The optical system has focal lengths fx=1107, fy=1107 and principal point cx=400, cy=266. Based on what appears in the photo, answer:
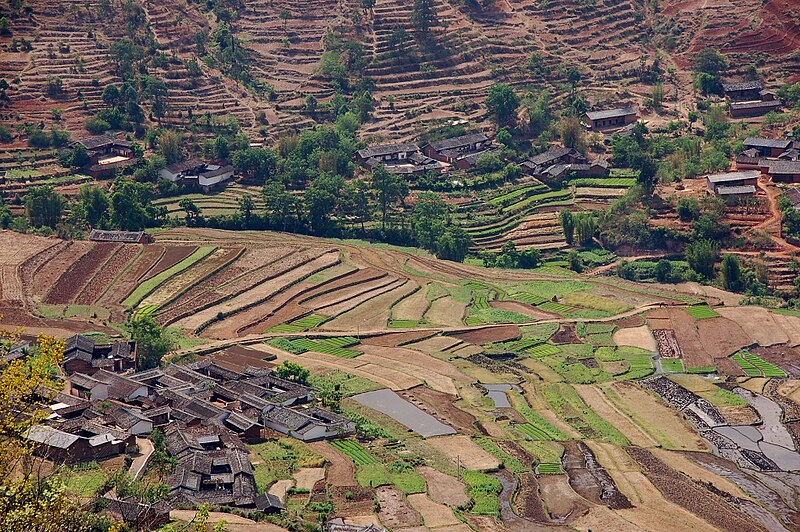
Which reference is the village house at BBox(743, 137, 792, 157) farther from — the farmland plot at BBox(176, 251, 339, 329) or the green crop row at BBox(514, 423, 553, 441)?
the green crop row at BBox(514, 423, 553, 441)

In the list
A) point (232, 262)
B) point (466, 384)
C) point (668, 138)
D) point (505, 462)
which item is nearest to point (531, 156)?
point (668, 138)

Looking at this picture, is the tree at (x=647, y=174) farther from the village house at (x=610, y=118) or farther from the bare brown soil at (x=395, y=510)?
the bare brown soil at (x=395, y=510)

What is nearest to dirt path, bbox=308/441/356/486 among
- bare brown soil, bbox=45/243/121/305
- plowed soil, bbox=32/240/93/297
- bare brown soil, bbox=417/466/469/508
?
bare brown soil, bbox=417/466/469/508

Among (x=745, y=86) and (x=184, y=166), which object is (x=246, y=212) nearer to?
(x=184, y=166)

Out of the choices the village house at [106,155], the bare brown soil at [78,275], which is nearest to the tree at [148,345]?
the bare brown soil at [78,275]

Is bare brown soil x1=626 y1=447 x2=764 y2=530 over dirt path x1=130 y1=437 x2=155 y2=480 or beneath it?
beneath

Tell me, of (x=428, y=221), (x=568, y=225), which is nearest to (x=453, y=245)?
(x=428, y=221)
